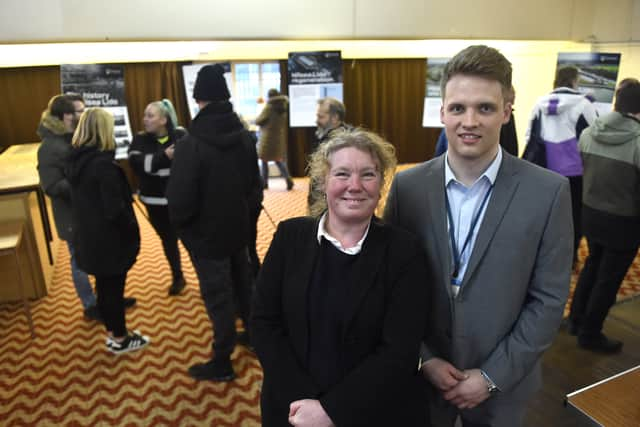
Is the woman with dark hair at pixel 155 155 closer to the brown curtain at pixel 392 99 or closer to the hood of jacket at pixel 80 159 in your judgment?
the hood of jacket at pixel 80 159

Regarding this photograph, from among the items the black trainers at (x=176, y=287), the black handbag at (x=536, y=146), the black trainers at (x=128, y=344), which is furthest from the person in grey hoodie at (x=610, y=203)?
the black trainers at (x=176, y=287)

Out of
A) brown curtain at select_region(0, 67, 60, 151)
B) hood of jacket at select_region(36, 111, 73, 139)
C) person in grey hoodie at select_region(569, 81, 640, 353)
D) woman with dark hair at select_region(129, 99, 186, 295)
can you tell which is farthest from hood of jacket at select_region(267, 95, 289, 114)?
person in grey hoodie at select_region(569, 81, 640, 353)

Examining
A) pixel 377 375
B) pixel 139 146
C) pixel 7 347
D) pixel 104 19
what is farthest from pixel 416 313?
pixel 104 19

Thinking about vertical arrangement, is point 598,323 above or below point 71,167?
below

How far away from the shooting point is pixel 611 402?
1392 millimetres

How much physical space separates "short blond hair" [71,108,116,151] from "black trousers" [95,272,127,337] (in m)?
0.78

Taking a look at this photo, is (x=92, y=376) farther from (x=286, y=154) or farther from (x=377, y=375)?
(x=286, y=154)

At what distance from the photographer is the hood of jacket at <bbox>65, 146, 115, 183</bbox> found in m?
2.58

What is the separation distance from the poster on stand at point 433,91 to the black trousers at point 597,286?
381 centimetres

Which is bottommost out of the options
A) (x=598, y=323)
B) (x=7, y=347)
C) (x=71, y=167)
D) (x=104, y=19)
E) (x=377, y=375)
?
(x=7, y=347)

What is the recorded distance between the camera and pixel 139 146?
3.33 metres

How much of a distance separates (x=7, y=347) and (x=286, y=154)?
17.1 feet

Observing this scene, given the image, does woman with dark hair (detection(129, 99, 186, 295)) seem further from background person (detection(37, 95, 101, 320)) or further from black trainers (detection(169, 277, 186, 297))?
black trainers (detection(169, 277, 186, 297))

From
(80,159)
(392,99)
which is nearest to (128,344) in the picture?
(80,159)
